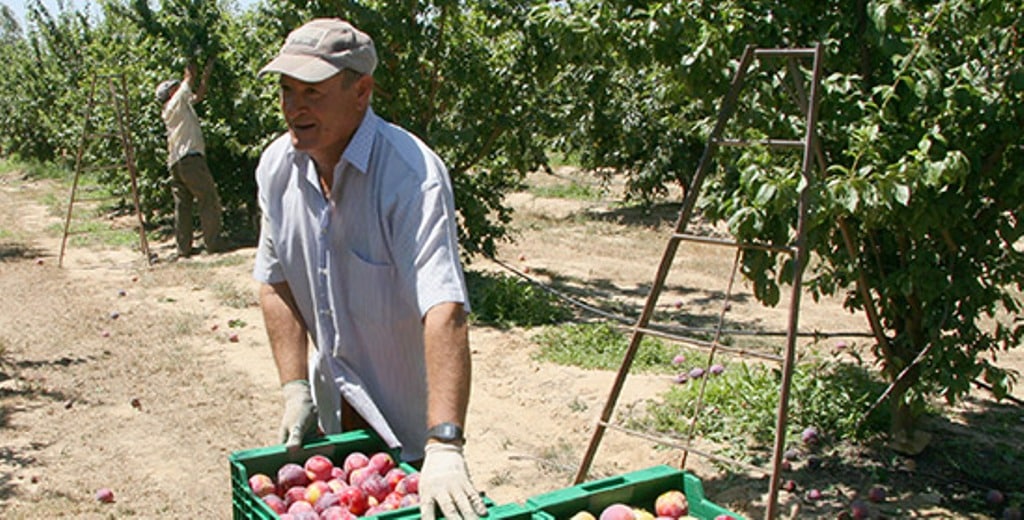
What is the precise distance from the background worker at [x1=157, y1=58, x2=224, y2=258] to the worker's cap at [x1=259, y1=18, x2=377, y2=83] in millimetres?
9012

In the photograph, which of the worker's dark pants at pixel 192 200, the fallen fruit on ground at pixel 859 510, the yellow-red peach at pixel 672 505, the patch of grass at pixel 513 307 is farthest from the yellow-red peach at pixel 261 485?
the worker's dark pants at pixel 192 200

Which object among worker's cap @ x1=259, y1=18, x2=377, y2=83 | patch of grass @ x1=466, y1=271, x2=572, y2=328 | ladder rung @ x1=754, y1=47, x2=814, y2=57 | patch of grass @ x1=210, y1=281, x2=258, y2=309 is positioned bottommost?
patch of grass @ x1=210, y1=281, x2=258, y2=309

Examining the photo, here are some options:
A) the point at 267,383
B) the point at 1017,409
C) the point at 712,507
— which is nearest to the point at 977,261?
the point at 1017,409

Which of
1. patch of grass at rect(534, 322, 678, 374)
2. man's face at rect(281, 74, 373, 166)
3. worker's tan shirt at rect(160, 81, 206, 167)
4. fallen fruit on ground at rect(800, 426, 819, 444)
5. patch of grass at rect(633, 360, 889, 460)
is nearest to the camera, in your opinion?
man's face at rect(281, 74, 373, 166)

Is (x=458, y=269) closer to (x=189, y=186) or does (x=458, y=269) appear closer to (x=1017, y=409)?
(x=1017, y=409)

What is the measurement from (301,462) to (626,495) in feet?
2.75

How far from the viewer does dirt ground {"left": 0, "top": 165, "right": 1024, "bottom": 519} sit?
496 cm

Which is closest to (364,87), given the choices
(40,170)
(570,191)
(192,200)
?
(192,200)

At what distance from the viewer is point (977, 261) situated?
477 centimetres

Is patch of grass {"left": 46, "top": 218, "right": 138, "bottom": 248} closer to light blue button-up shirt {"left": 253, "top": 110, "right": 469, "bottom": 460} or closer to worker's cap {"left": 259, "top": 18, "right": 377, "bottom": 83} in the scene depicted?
light blue button-up shirt {"left": 253, "top": 110, "right": 469, "bottom": 460}

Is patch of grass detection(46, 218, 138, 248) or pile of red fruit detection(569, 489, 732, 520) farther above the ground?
pile of red fruit detection(569, 489, 732, 520)

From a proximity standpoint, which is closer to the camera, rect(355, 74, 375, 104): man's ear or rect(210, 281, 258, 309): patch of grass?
rect(355, 74, 375, 104): man's ear

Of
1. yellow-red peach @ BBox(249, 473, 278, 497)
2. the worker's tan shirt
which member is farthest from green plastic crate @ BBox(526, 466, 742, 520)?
the worker's tan shirt

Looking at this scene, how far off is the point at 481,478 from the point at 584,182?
13735mm
